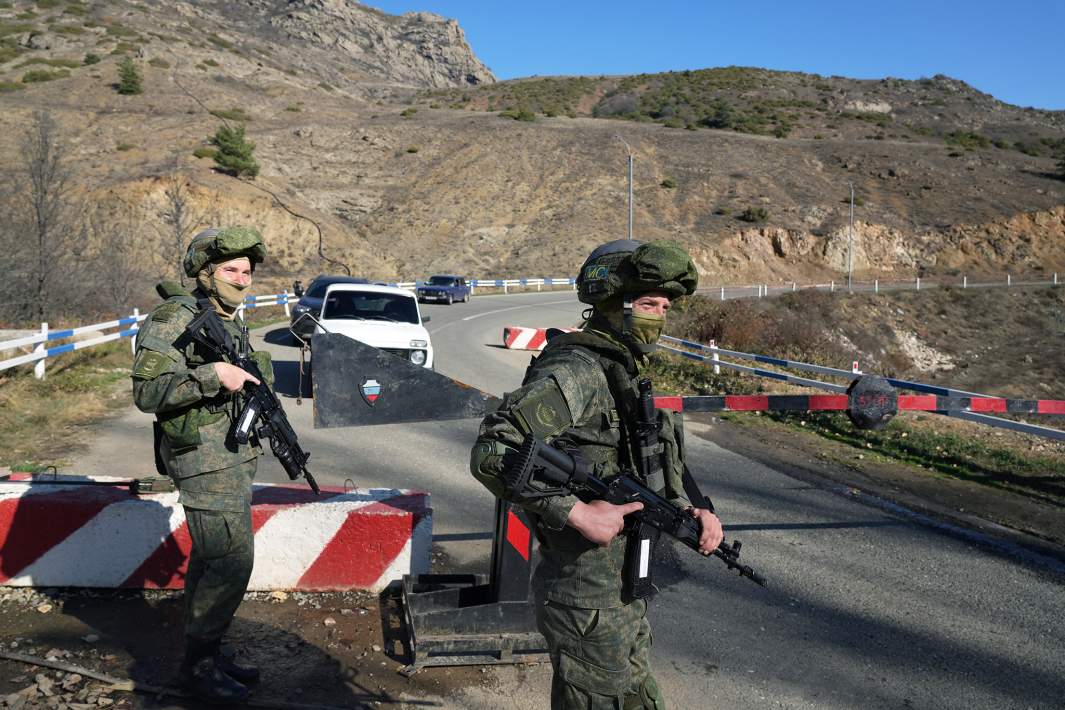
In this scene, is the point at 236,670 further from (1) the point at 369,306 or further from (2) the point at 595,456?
(1) the point at 369,306

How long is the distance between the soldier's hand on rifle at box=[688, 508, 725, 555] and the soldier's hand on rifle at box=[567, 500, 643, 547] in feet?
1.16

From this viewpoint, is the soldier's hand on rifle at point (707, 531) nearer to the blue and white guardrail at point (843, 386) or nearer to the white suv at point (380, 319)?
the blue and white guardrail at point (843, 386)

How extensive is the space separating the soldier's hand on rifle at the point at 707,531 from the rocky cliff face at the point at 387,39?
119027mm

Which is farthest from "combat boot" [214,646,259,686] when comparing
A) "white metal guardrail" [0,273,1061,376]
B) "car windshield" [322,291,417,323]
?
"car windshield" [322,291,417,323]

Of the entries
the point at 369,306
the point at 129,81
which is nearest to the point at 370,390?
the point at 369,306

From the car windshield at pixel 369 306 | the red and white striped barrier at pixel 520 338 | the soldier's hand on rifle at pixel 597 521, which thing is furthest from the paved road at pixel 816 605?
the red and white striped barrier at pixel 520 338

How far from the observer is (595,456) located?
2453 millimetres

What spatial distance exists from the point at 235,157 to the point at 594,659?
141ft

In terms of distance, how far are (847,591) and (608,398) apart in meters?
3.55

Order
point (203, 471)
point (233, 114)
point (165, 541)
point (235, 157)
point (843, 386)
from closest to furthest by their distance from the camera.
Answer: point (203, 471), point (165, 541), point (843, 386), point (235, 157), point (233, 114)

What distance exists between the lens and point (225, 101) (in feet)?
182

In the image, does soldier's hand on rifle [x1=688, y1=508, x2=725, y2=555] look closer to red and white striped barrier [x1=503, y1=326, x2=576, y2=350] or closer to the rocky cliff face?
red and white striped barrier [x1=503, y1=326, x2=576, y2=350]

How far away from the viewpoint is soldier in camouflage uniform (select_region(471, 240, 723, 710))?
227cm

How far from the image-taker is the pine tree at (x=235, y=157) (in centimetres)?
4003
